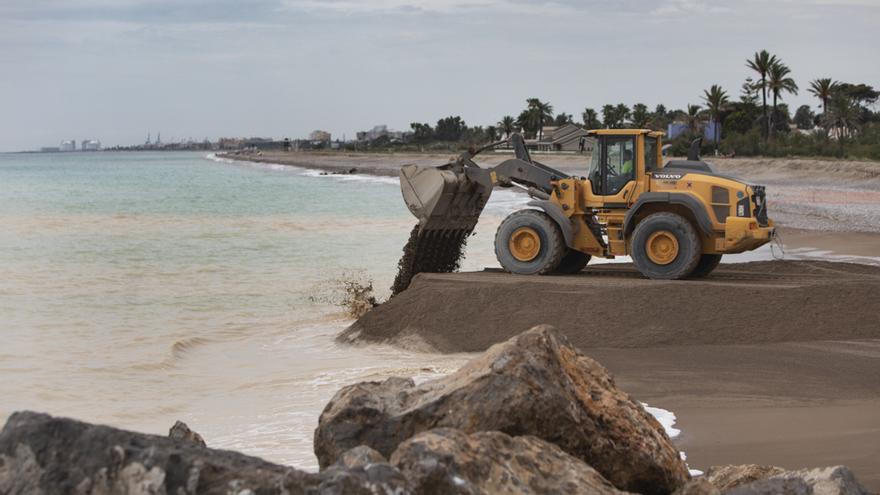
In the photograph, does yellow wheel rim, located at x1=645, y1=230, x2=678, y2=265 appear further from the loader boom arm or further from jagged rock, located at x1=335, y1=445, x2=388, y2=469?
jagged rock, located at x1=335, y1=445, x2=388, y2=469

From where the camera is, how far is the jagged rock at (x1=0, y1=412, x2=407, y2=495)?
3.83 meters

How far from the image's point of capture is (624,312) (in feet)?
40.9

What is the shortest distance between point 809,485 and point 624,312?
7.55 metres

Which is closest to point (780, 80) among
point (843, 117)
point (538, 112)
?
point (843, 117)

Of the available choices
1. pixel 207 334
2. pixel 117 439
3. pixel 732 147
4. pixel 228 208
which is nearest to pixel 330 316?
pixel 207 334

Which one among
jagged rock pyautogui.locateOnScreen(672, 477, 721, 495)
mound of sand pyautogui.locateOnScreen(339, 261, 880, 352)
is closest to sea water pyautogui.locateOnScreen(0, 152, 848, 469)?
mound of sand pyautogui.locateOnScreen(339, 261, 880, 352)

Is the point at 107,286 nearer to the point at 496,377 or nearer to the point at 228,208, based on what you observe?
the point at 496,377

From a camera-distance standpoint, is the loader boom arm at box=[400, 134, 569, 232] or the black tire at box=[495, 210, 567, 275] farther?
the loader boom arm at box=[400, 134, 569, 232]

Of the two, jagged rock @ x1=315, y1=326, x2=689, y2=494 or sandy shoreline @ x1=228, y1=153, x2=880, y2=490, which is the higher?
jagged rock @ x1=315, y1=326, x2=689, y2=494

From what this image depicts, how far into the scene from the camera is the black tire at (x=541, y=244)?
48.5 ft

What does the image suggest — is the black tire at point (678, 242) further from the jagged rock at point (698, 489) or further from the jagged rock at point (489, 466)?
the jagged rock at point (489, 466)

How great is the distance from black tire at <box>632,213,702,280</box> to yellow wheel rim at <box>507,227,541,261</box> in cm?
128

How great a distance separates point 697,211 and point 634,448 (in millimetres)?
8925

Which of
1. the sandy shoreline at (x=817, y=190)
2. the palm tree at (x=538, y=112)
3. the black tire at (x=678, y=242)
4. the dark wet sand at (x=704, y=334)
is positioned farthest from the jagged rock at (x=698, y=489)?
the palm tree at (x=538, y=112)
